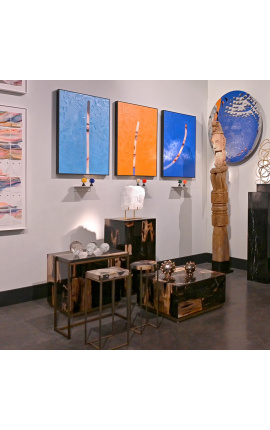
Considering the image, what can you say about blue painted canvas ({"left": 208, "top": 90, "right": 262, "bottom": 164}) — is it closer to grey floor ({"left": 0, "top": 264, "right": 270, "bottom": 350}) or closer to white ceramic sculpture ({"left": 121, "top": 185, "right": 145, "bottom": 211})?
white ceramic sculpture ({"left": 121, "top": 185, "right": 145, "bottom": 211})

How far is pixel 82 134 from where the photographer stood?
174 inches

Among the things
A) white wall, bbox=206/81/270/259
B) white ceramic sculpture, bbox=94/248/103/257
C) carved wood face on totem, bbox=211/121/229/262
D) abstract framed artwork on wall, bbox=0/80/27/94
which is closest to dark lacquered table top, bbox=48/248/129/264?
white ceramic sculpture, bbox=94/248/103/257

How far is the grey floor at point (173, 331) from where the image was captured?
2.98 meters

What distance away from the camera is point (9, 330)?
3.27 metres

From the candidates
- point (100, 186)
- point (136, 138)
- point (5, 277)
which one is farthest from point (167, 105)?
point (5, 277)

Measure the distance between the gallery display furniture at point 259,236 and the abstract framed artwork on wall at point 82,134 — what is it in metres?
1.95

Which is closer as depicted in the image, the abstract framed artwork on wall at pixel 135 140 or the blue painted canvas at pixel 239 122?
the abstract framed artwork on wall at pixel 135 140

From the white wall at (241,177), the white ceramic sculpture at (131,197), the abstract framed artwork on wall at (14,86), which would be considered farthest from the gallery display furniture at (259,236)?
the abstract framed artwork on wall at (14,86)

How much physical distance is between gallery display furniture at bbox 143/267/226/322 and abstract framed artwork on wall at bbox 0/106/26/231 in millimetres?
1571

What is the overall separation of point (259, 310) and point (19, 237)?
8.38ft

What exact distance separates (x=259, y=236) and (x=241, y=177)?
1158 millimetres

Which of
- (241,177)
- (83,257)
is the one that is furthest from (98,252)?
(241,177)

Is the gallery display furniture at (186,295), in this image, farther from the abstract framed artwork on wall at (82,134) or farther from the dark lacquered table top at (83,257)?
the abstract framed artwork on wall at (82,134)

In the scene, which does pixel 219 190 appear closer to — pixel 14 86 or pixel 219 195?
pixel 219 195
